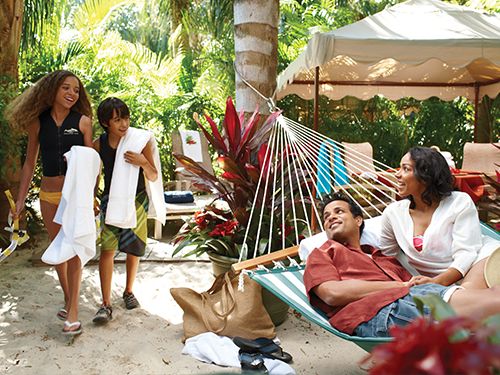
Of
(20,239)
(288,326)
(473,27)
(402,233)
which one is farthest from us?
(473,27)

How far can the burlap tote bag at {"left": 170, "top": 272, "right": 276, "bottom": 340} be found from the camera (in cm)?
239

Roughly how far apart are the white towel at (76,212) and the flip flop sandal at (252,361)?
85 cm

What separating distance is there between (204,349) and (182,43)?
10.4 meters

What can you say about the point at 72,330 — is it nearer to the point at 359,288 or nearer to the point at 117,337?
the point at 117,337

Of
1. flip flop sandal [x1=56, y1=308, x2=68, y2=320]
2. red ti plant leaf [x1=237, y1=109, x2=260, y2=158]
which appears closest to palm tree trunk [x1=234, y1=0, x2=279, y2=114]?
red ti plant leaf [x1=237, y1=109, x2=260, y2=158]

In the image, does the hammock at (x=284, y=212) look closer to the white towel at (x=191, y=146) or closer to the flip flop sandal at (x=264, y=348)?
the flip flop sandal at (x=264, y=348)

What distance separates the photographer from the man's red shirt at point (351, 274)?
1.73 meters

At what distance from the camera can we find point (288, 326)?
8.81 ft

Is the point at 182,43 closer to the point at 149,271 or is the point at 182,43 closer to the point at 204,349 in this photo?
the point at 149,271

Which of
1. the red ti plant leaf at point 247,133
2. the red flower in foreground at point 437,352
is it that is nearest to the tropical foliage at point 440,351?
the red flower in foreground at point 437,352

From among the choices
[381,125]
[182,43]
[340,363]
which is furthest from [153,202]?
[182,43]

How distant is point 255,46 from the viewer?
10.4ft

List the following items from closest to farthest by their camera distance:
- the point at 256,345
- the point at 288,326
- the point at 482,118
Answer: the point at 256,345
the point at 288,326
the point at 482,118

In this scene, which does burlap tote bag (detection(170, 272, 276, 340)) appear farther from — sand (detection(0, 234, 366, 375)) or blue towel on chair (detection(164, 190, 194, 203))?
blue towel on chair (detection(164, 190, 194, 203))
